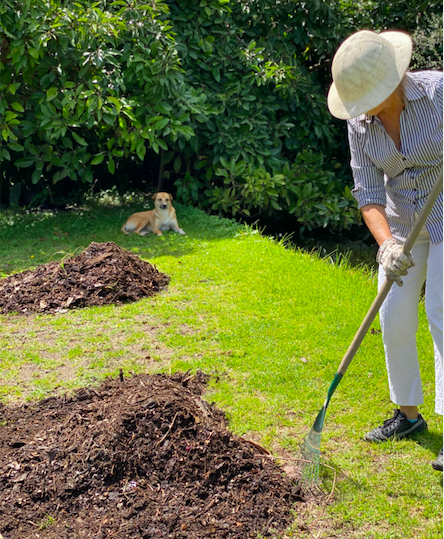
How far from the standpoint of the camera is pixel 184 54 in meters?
10.1

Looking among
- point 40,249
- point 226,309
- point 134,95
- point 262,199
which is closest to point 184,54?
point 134,95

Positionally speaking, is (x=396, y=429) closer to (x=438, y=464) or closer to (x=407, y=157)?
(x=438, y=464)

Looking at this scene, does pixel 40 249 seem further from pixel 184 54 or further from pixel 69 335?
pixel 184 54

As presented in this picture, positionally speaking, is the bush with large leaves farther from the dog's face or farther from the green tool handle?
the green tool handle

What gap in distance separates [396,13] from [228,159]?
4.43m

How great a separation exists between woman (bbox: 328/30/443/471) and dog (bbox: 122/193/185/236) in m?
6.17

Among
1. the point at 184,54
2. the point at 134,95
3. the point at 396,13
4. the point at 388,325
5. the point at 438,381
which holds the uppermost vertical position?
the point at 396,13

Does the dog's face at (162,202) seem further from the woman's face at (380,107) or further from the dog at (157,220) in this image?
the woman's face at (380,107)

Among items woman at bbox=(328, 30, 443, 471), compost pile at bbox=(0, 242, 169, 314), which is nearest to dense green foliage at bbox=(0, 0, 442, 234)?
compost pile at bbox=(0, 242, 169, 314)

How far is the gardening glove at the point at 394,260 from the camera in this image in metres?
2.96

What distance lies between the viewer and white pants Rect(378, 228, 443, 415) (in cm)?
317

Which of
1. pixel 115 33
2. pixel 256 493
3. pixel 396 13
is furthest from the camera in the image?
pixel 396 13

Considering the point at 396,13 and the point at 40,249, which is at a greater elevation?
the point at 396,13

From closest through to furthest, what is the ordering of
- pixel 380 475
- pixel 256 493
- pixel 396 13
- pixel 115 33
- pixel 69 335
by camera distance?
pixel 256 493 → pixel 380 475 → pixel 69 335 → pixel 115 33 → pixel 396 13
